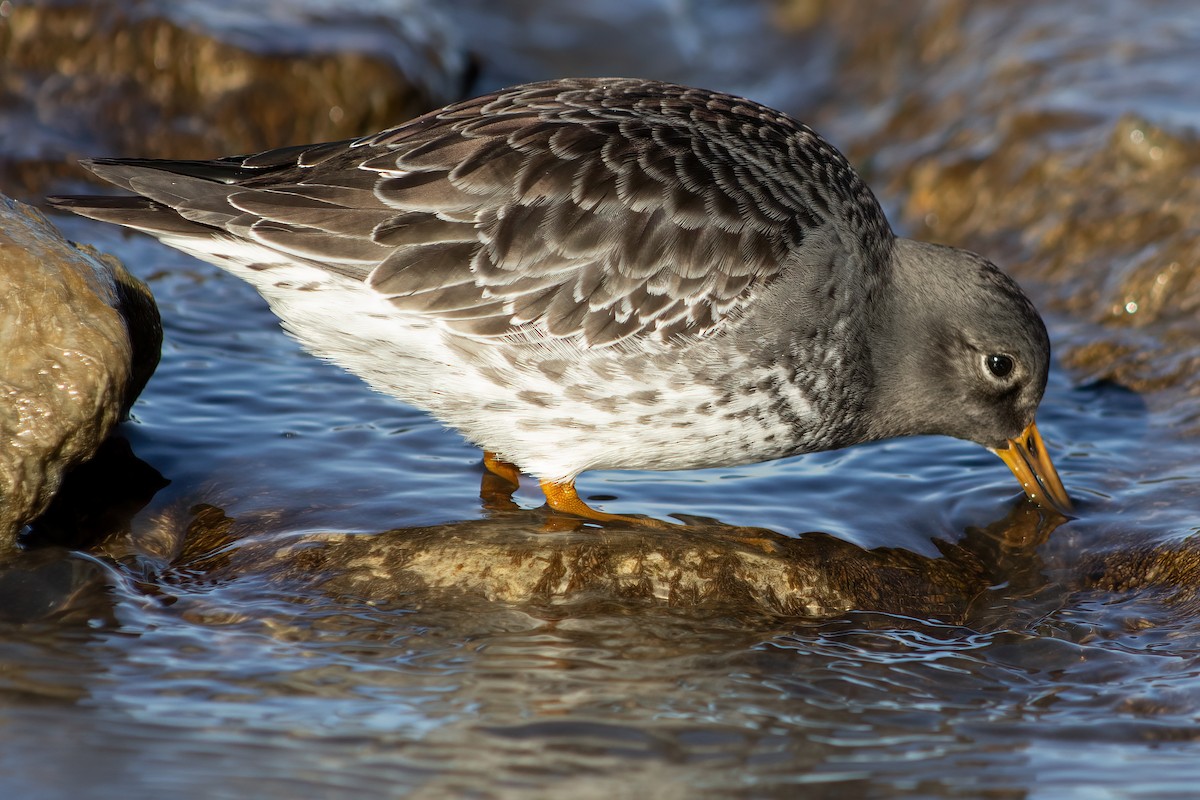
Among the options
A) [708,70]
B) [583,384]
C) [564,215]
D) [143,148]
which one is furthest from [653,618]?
[708,70]

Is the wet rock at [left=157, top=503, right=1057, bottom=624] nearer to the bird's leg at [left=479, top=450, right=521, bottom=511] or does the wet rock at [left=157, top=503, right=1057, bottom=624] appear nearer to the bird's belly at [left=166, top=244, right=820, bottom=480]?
the bird's leg at [left=479, top=450, right=521, bottom=511]

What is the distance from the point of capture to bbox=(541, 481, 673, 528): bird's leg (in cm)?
658

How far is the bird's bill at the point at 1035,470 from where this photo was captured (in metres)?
6.95

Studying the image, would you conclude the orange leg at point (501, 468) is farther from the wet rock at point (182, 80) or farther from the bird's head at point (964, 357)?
the wet rock at point (182, 80)

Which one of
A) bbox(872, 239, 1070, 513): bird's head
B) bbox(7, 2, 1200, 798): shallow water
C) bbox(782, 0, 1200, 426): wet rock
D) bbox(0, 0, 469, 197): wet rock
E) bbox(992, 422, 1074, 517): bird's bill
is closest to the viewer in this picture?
bbox(7, 2, 1200, 798): shallow water

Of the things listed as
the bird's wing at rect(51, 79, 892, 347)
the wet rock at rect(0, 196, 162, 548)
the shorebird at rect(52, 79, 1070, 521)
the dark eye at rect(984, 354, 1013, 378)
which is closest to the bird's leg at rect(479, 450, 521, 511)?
the shorebird at rect(52, 79, 1070, 521)

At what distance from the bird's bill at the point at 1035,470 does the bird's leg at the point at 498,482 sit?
249cm

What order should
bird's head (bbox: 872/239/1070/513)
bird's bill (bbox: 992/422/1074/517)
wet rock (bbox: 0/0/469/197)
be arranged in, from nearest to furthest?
1. bird's head (bbox: 872/239/1070/513)
2. bird's bill (bbox: 992/422/1074/517)
3. wet rock (bbox: 0/0/469/197)

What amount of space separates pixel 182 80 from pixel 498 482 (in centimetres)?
544

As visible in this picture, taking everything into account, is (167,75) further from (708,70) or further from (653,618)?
(653,618)

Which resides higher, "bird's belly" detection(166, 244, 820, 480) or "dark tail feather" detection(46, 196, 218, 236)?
"dark tail feather" detection(46, 196, 218, 236)

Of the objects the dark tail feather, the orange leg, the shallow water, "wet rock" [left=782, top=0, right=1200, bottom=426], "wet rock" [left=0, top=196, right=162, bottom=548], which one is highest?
"wet rock" [left=782, top=0, right=1200, bottom=426]

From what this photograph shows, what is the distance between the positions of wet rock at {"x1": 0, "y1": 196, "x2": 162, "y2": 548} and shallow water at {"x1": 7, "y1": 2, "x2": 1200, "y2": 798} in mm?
363

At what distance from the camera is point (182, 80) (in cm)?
1075
